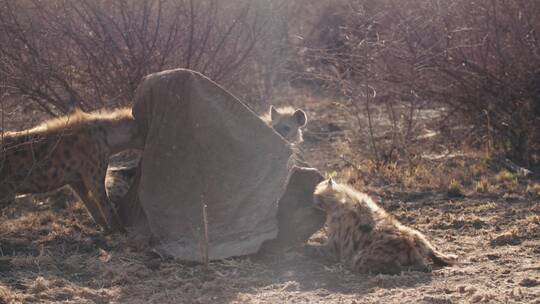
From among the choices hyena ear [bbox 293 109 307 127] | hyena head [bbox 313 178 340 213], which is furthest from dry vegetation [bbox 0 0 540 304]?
hyena ear [bbox 293 109 307 127]

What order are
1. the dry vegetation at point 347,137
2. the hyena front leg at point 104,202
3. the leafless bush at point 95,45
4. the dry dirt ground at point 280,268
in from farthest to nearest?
the leafless bush at point 95,45
the hyena front leg at point 104,202
the dry vegetation at point 347,137
the dry dirt ground at point 280,268

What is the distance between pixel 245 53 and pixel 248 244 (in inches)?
110

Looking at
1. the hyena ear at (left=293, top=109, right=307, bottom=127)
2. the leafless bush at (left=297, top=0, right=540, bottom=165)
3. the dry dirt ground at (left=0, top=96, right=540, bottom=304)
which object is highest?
the leafless bush at (left=297, top=0, right=540, bottom=165)

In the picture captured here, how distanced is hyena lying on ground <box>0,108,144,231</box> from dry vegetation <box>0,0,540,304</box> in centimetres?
27

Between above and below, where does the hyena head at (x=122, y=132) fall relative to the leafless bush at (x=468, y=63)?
below

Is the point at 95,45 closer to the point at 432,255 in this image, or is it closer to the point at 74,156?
the point at 74,156

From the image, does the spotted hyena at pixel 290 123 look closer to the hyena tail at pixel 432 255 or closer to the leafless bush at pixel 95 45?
the leafless bush at pixel 95 45

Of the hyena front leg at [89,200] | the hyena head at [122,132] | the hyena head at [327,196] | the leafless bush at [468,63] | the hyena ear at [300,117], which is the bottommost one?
the hyena front leg at [89,200]

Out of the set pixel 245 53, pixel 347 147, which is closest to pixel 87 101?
pixel 245 53

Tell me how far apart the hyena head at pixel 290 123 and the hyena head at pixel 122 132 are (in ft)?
5.31

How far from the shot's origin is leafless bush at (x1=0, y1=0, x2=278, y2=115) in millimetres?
6215

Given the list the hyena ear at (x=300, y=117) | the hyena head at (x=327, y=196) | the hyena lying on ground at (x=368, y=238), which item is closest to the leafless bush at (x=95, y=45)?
the hyena ear at (x=300, y=117)

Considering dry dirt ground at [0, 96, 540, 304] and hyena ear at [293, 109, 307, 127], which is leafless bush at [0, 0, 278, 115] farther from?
dry dirt ground at [0, 96, 540, 304]

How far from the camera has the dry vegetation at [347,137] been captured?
3.94 m
